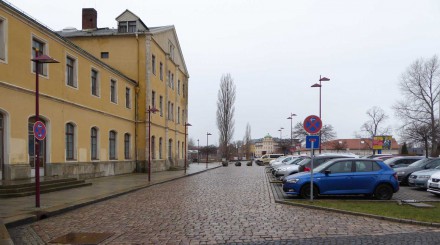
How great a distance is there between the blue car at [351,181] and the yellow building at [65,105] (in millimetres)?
10597

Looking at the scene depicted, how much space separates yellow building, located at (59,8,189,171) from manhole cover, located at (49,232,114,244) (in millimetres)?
25798

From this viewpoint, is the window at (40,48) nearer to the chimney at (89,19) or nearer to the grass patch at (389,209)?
the grass patch at (389,209)

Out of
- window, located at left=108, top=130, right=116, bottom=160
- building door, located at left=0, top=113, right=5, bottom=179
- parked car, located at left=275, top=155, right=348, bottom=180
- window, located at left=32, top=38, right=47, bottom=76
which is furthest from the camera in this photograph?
window, located at left=108, top=130, right=116, bottom=160

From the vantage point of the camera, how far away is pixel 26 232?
916 cm

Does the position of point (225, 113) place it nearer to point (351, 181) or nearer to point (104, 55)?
point (104, 55)

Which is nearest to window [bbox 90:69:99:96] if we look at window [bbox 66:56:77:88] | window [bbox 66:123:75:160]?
window [bbox 66:56:77:88]

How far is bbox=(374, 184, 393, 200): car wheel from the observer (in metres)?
14.4

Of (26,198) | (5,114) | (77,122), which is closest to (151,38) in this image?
(77,122)

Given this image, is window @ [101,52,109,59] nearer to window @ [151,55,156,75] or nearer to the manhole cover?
window @ [151,55,156,75]

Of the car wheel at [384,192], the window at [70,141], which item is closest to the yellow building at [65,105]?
the window at [70,141]

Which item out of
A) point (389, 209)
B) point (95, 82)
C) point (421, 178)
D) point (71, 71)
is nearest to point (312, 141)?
point (389, 209)

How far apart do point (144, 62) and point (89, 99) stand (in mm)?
10957

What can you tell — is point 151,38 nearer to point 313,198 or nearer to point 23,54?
point 23,54

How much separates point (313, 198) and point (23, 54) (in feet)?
47.0
